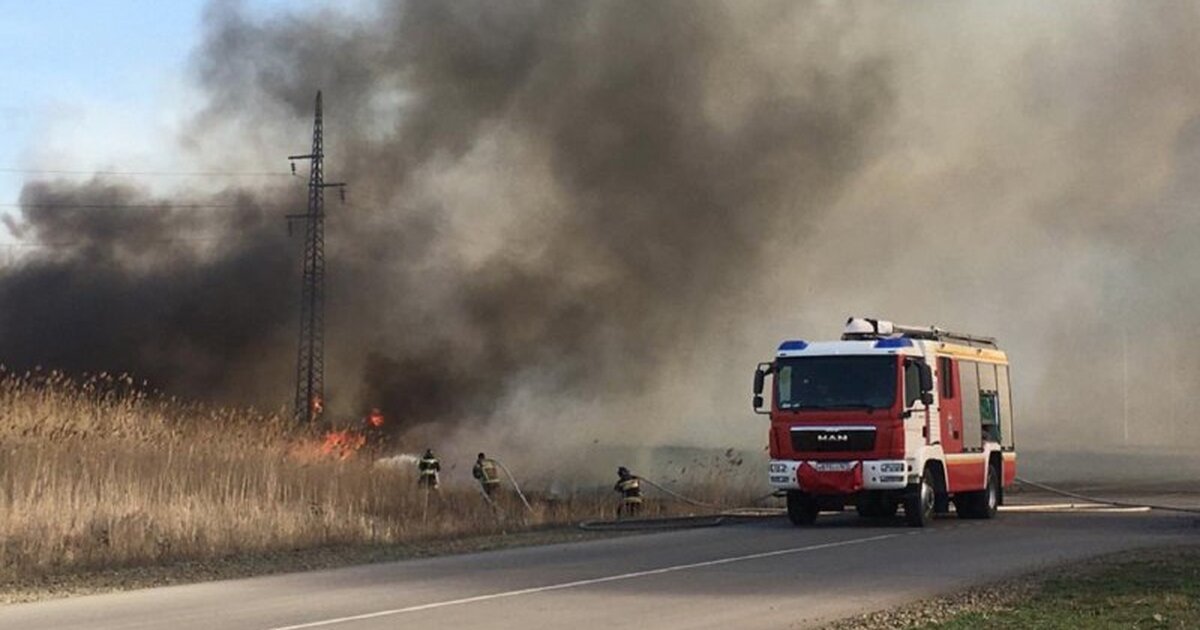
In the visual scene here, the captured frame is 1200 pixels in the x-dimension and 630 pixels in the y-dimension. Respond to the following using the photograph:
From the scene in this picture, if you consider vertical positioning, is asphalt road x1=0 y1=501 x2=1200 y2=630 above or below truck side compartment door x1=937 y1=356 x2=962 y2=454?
below

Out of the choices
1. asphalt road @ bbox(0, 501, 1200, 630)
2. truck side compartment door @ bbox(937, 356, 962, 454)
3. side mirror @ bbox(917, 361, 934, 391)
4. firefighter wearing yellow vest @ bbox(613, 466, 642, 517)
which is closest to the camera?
asphalt road @ bbox(0, 501, 1200, 630)

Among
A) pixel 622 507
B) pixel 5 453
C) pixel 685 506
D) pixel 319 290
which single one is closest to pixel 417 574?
pixel 5 453

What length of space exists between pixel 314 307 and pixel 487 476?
16.5m

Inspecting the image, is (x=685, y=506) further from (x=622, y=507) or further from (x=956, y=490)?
(x=956, y=490)

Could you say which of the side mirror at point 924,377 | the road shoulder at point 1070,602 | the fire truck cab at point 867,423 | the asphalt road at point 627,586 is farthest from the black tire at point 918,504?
the road shoulder at point 1070,602

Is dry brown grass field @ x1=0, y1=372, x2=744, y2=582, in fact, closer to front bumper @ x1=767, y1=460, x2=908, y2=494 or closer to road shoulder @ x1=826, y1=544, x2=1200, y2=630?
front bumper @ x1=767, y1=460, x2=908, y2=494

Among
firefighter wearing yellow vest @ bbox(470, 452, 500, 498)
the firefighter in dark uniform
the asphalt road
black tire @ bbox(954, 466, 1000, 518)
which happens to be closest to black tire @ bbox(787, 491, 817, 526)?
the asphalt road

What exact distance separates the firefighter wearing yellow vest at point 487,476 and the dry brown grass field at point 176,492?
2.44ft

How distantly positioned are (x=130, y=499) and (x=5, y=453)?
1902 mm

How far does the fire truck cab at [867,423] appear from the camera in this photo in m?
22.9

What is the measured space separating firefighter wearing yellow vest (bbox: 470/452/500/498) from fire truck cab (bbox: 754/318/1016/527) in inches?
220

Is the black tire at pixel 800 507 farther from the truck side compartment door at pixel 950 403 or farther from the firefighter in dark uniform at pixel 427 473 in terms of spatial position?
A: the firefighter in dark uniform at pixel 427 473

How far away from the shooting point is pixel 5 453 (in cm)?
1991

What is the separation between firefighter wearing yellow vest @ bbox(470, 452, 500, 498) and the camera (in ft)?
89.0
